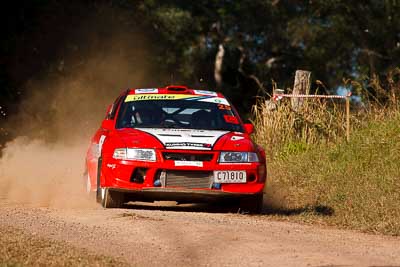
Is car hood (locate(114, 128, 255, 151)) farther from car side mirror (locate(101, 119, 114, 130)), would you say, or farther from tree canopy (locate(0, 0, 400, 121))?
tree canopy (locate(0, 0, 400, 121))

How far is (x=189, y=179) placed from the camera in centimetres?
1375

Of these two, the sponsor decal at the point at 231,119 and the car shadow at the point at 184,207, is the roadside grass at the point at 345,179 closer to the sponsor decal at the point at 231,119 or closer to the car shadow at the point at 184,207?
the car shadow at the point at 184,207

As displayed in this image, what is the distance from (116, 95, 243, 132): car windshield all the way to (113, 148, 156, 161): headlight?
86 cm

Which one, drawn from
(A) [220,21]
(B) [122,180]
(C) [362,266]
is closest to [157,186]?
(B) [122,180]

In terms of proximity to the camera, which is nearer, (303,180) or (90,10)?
(303,180)

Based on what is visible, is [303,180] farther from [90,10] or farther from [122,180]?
[90,10]

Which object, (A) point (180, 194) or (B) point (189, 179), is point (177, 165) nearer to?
(B) point (189, 179)

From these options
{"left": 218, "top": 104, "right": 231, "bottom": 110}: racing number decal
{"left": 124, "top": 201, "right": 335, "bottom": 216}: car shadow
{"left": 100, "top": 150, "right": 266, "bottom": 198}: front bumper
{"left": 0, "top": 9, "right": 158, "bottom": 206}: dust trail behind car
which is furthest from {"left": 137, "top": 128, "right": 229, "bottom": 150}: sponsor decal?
{"left": 0, "top": 9, "right": 158, "bottom": 206}: dust trail behind car

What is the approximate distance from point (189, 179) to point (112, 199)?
103cm

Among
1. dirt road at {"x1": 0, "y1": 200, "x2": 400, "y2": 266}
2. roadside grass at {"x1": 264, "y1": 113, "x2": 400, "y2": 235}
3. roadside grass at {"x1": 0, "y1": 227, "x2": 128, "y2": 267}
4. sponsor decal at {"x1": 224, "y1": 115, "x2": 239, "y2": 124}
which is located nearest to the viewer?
roadside grass at {"x1": 0, "y1": 227, "x2": 128, "y2": 267}

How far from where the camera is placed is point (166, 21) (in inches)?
2003

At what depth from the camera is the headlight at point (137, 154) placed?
45.1ft

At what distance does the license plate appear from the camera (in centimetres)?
1378

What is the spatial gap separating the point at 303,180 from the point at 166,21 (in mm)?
34116
